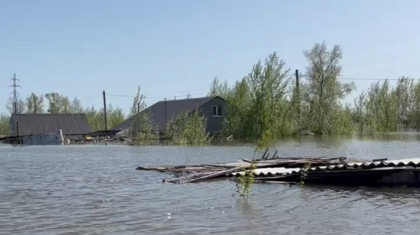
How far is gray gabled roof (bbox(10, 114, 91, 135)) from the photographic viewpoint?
73000 mm

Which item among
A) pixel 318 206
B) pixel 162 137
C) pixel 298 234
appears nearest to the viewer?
pixel 298 234

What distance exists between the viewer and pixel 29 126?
2881 inches

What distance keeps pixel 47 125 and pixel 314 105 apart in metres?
34.9

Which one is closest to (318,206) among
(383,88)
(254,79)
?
(254,79)

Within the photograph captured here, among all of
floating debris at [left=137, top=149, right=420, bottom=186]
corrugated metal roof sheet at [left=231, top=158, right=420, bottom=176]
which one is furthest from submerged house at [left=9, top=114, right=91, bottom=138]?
corrugated metal roof sheet at [left=231, top=158, right=420, bottom=176]

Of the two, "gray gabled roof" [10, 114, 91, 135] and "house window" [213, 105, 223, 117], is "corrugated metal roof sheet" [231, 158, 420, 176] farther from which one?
"gray gabled roof" [10, 114, 91, 135]

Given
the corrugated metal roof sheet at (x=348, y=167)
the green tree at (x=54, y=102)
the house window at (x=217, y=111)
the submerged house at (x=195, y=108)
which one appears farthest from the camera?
the green tree at (x=54, y=102)

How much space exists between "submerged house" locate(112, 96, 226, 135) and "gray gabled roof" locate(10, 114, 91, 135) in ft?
17.2

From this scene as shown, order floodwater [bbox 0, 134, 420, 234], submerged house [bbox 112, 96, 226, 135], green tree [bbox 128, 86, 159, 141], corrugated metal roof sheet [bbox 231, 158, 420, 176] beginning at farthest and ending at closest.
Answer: submerged house [bbox 112, 96, 226, 135], green tree [bbox 128, 86, 159, 141], corrugated metal roof sheet [bbox 231, 158, 420, 176], floodwater [bbox 0, 134, 420, 234]

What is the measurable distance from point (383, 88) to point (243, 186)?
78.0 metres

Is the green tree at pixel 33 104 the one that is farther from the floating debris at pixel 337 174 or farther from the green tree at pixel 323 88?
the floating debris at pixel 337 174

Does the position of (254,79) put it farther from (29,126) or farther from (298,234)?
(298,234)

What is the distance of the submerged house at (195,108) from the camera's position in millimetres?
69619

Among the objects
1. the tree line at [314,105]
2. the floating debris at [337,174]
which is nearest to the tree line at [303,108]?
the tree line at [314,105]
